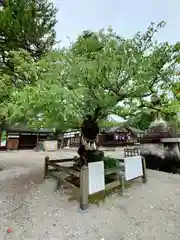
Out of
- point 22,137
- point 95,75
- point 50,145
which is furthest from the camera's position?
point 22,137

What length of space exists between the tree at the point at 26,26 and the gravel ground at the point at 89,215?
5223 mm

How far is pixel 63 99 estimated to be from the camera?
2252 millimetres

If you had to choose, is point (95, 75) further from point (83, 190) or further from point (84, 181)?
point (83, 190)

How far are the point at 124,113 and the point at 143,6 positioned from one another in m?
3.67

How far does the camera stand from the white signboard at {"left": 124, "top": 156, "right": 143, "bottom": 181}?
3.56 meters

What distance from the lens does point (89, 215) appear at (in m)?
2.51

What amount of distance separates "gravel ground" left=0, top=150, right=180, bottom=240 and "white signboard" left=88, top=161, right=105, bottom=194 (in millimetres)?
347

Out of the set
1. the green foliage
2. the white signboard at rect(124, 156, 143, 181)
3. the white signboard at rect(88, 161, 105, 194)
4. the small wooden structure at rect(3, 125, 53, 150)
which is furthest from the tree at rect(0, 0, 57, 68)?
the small wooden structure at rect(3, 125, 53, 150)

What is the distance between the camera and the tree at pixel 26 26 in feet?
18.5

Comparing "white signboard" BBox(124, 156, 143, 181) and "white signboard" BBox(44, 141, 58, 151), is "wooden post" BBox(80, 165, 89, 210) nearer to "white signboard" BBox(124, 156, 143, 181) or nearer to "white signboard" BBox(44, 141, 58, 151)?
"white signboard" BBox(124, 156, 143, 181)

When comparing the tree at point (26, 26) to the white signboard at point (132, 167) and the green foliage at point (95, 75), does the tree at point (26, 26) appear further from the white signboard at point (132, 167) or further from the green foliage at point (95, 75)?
the white signboard at point (132, 167)

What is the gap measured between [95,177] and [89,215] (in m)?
0.68

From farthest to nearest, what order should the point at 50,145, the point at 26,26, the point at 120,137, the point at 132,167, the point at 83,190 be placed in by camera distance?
the point at 120,137 → the point at 50,145 → the point at 26,26 → the point at 132,167 → the point at 83,190

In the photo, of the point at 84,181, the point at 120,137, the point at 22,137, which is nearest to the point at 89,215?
the point at 84,181
